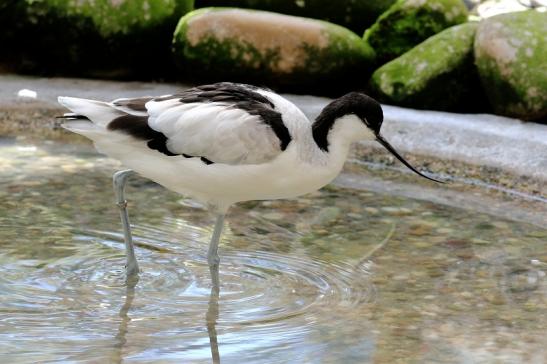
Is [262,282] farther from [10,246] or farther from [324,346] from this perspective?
[10,246]

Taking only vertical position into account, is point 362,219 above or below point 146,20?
below

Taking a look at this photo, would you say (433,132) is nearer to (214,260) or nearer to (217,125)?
(214,260)

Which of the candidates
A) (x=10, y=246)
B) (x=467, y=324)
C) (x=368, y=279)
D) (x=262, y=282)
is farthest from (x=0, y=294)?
(x=467, y=324)

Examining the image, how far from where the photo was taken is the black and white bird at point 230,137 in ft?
14.9

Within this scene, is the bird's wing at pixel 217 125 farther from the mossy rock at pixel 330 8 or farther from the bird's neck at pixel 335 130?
the mossy rock at pixel 330 8

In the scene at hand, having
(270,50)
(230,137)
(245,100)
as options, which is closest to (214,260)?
(230,137)

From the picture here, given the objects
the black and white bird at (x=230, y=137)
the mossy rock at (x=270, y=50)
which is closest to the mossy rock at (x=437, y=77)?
the mossy rock at (x=270, y=50)

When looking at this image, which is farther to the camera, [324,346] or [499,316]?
[499,316]

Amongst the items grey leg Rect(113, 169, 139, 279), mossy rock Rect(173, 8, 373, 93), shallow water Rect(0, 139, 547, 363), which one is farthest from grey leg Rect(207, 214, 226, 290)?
mossy rock Rect(173, 8, 373, 93)

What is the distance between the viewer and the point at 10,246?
5.33m

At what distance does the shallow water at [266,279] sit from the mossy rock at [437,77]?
1753 mm

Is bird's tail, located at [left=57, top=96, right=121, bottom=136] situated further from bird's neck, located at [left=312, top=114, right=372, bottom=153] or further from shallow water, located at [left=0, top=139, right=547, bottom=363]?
bird's neck, located at [left=312, top=114, right=372, bottom=153]

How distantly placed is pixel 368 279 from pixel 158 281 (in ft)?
3.28

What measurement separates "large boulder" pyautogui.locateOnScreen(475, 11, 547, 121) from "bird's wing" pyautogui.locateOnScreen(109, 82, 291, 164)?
3.55 meters
